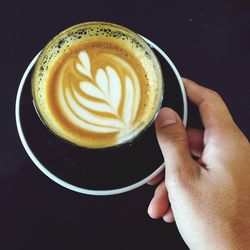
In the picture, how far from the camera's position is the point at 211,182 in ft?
3.27

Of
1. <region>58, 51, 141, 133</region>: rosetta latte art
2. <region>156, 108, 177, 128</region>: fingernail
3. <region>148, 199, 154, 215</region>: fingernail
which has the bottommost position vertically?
<region>148, 199, 154, 215</region>: fingernail

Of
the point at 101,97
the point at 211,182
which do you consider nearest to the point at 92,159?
the point at 101,97

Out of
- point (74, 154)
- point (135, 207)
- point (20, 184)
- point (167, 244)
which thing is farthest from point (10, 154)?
point (167, 244)

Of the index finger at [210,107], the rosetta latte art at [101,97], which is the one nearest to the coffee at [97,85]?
the rosetta latte art at [101,97]

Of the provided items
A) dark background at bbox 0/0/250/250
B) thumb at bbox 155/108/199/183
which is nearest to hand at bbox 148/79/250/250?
thumb at bbox 155/108/199/183

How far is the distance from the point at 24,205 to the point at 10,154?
15 centimetres

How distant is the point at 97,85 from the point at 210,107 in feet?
0.97

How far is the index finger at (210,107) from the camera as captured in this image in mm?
1083

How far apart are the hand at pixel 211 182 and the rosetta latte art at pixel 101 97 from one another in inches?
3.5

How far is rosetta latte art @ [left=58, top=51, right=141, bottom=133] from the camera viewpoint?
3.46ft

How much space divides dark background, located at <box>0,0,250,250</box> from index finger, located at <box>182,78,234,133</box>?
8 cm

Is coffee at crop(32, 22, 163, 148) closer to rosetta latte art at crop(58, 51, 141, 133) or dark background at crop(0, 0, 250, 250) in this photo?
rosetta latte art at crop(58, 51, 141, 133)

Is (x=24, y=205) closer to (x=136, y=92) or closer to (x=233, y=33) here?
(x=136, y=92)

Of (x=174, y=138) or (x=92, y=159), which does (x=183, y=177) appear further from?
(x=92, y=159)
